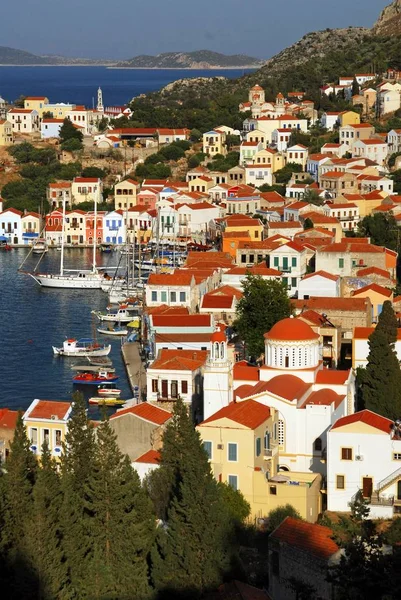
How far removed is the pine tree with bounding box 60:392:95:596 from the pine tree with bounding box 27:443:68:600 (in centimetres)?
12

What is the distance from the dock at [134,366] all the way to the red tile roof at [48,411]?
389cm

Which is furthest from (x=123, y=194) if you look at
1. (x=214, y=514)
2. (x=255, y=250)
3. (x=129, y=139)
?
(x=214, y=514)

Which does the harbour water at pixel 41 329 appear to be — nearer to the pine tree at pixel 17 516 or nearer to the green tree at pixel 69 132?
the pine tree at pixel 17 516

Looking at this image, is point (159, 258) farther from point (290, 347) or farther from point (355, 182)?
point (290, 347)

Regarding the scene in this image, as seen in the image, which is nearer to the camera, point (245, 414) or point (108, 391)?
point (245, 414)

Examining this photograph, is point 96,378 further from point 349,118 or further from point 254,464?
point 349,118

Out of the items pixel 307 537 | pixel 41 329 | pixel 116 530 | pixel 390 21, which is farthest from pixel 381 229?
pixel 390 21

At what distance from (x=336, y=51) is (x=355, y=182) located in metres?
36.9

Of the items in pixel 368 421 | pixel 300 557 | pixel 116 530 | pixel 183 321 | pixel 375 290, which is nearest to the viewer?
pixel 300 557

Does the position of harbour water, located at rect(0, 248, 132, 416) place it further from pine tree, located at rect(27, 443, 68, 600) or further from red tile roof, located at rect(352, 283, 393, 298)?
pine tree, located at rect(27, 443, 68, 600)

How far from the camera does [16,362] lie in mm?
35344

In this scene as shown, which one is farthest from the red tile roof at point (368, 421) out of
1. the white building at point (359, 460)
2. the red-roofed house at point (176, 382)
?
the red-roofed house at point (176, 382)

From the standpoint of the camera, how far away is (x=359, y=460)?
72.4ft

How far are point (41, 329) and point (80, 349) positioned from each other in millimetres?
4346
